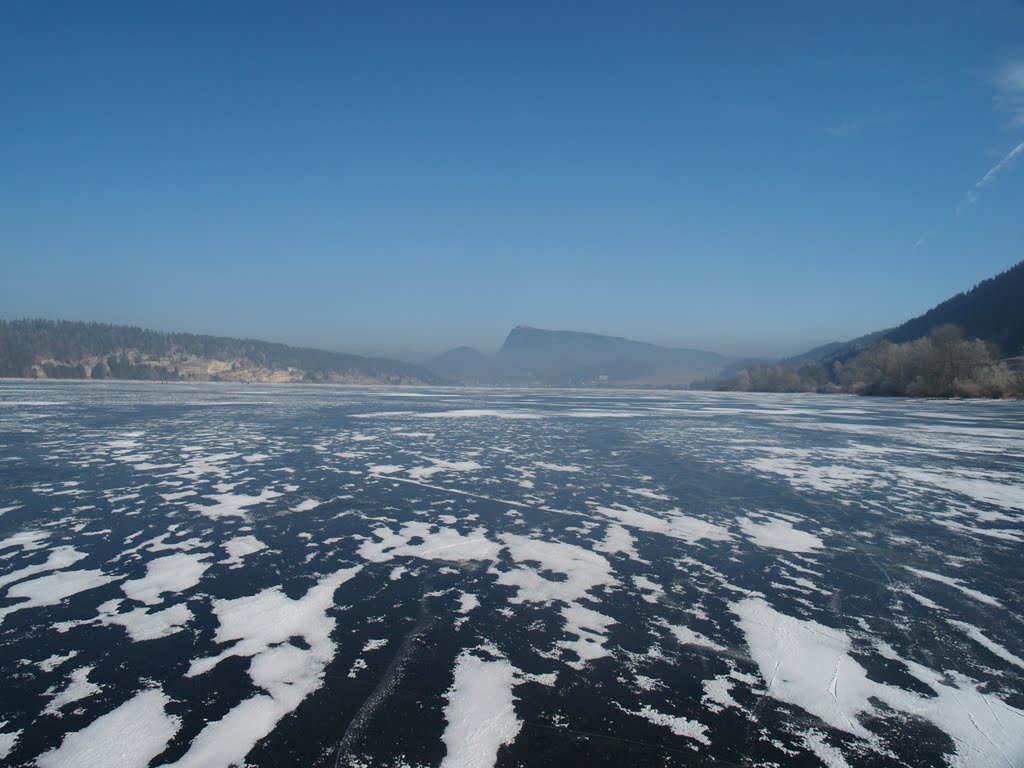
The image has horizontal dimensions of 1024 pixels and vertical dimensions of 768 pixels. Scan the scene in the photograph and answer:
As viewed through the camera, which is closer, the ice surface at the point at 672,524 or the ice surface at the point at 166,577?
the ice surface at the point at 166,577

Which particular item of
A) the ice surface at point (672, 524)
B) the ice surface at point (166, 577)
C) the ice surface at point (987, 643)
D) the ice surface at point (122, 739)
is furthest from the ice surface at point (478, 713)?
the ice surface at point (672, 524)

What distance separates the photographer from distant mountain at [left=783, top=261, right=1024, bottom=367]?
10549 cm

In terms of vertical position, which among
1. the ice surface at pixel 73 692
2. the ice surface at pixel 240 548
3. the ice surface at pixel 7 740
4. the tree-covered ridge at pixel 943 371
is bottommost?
the ice surface at pixel 240 548

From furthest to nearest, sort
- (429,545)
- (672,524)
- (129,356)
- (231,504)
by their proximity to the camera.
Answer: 1. (129,356)
2. (231,504)
3. (672,524)
4. (429,545)

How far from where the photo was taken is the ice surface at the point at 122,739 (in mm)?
2908

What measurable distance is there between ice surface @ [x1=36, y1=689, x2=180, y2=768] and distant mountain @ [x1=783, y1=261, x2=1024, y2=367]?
123 m

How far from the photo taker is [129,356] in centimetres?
14938

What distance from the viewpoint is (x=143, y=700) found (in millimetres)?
3469

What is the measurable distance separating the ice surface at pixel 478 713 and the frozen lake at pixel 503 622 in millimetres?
19

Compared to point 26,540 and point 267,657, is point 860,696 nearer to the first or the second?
point 267,657

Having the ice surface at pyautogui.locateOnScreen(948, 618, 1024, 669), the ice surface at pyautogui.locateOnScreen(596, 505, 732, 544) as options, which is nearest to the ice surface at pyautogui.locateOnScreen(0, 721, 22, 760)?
the ice surface at pyautogui.locateOnScreen(596, 505, 732, 544)

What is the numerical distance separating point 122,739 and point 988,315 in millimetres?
168900

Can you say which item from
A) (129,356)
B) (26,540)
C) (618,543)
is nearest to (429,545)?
(618,543)

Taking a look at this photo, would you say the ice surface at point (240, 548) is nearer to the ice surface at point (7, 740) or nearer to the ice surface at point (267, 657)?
the ice surface at point (267, 657)
